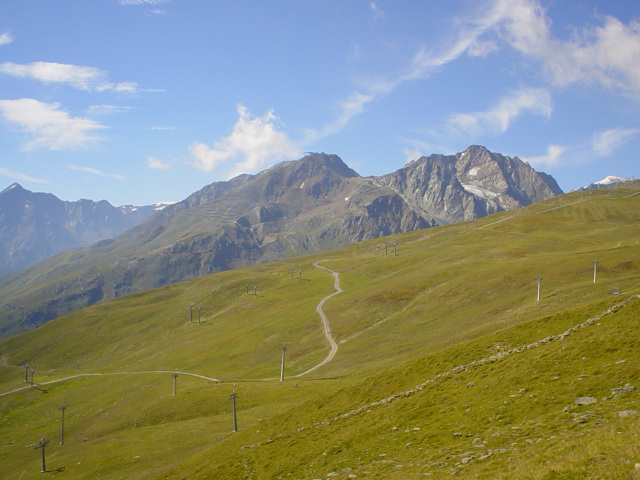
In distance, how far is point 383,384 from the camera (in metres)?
42.9

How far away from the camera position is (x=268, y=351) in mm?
115250

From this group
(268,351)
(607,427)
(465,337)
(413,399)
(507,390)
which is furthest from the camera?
(268,351)

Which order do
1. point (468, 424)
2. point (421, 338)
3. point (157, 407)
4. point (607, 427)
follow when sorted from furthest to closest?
point (421, 338)
point (157, 407)
point (468, 424)
point (607, 427)

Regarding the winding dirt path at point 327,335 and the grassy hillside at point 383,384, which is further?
the winding dirt path at point 327,335

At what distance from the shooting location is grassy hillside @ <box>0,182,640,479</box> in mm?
23797

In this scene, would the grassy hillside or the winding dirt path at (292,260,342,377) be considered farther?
the winding dirt path at (292,260,342,377)

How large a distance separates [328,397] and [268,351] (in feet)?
235

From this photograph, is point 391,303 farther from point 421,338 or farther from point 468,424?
point 468,424

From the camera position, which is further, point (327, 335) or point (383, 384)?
point (327, 335)

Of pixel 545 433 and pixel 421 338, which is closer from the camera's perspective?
pixel 545 433

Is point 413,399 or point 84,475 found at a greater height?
point 413,399

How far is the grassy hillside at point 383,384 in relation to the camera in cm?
2380

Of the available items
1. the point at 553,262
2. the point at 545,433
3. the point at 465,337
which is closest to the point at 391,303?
the point at 553,262

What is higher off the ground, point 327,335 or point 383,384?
point 383,384
